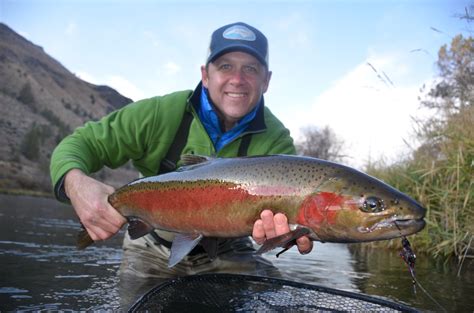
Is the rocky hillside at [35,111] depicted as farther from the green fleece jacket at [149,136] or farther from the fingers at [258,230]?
the fingers at [258,230]

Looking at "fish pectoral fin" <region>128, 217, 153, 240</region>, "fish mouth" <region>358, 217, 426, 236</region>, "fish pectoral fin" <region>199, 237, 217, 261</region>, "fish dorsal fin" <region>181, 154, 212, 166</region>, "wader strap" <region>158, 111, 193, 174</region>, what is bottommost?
"fish pectoral fin" <region>199, 237, 217, 261</region>

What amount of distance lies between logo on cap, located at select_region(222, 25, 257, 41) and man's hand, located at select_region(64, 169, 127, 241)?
1682mm

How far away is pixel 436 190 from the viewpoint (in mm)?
5918

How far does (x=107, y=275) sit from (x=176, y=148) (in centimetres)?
140

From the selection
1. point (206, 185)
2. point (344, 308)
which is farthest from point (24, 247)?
point (344, 308)

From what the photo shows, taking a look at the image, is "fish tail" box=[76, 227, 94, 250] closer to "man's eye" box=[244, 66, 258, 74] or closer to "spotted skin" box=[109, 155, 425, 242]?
"spotted skin" box=[109, 155, 425, 242]

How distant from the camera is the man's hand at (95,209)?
8.89 ft

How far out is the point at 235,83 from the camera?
3.59m

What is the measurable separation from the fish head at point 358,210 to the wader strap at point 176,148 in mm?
1556

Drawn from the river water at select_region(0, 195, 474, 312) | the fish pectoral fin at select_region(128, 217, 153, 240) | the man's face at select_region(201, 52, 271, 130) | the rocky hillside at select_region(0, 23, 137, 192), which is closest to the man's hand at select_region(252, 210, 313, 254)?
the fish pectoral fin at select_region(128, 217, 153, 240)

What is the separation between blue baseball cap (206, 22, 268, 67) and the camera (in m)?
3.61

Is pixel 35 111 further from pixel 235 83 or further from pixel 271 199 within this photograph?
pixel 271 199

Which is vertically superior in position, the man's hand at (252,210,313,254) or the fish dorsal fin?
the fish dorsal fin

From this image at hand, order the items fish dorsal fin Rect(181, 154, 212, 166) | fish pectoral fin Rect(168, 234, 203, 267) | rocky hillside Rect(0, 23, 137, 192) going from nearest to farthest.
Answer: fish pectoral fin Rect(168, 234, 203, 267), fish dorsal fin Rect(181, 154, 212, 166), rocky hillside Rect(0, 23, 137, 192)
